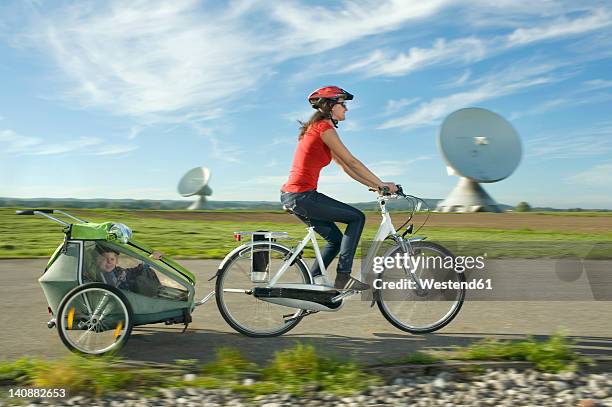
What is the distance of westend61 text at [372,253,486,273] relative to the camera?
573cm

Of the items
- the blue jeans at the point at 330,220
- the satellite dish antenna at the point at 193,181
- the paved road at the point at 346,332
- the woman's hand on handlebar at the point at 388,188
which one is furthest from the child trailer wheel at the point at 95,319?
the satellite dish antenna at the point at 193,181

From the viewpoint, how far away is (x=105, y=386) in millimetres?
3994

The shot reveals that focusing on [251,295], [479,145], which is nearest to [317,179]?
[251,295]

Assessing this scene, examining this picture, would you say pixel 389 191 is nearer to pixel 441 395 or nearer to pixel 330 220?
pixel 330 220

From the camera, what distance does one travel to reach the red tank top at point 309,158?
5.46 metres

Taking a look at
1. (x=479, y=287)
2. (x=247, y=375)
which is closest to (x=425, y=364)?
(x=247, y=375)

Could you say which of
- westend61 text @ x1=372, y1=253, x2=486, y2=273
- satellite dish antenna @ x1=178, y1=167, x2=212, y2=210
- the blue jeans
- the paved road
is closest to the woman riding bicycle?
the blue jeans

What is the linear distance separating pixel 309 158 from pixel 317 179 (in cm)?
21

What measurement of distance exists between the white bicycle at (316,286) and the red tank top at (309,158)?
0.40 metres

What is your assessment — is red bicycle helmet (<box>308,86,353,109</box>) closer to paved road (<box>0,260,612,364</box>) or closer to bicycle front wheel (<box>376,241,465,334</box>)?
bicycle front wheel (<box>376,241,465,334</box>)

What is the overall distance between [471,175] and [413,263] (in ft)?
119

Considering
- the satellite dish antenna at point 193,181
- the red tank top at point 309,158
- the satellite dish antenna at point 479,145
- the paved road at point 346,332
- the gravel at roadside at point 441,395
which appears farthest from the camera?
the satellite dish antenna at point 193,181

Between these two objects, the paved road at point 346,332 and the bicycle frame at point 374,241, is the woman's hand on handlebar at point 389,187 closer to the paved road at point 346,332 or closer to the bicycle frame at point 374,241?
the bicycle frame at point 374,241

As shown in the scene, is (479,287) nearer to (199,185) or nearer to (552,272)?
(552,272)
